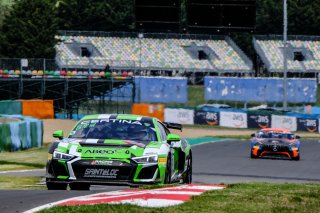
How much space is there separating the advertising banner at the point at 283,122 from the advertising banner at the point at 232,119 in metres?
2.51

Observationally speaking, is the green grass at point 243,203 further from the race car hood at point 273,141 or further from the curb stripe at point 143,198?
the race car hood at point 273,141

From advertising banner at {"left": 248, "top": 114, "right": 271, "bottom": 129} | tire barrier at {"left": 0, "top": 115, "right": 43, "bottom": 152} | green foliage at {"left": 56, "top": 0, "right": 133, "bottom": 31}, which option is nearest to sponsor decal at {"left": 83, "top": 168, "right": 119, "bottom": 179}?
tire barrier at {"left": 0, "top": 115, "right": 43, "bottom": 152}

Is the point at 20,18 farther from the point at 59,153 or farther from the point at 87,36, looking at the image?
the point at 59,153

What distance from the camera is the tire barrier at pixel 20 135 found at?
33.0 meters

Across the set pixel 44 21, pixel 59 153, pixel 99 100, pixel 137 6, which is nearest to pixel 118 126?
pixel 59 153

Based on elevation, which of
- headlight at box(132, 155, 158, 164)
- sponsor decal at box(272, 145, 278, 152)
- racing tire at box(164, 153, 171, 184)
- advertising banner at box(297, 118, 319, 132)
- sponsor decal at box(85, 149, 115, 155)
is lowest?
advertising banner at box(297, 118, 319, 132)

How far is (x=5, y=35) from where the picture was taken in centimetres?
8862

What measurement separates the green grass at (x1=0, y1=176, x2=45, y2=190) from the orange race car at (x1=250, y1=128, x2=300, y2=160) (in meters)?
16.0

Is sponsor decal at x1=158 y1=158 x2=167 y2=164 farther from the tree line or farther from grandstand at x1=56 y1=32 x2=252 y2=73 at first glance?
the tree line

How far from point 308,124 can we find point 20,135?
30520 millimetres

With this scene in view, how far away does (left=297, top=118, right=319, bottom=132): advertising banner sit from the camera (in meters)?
61.7

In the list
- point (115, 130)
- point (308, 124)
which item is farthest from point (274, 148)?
point (308, 124)

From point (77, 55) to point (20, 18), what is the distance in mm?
6104

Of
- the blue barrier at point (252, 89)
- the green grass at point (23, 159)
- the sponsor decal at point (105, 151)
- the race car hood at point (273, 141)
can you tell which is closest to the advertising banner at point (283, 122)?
the blue barrier at point (252, 89)
